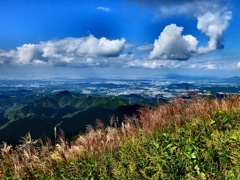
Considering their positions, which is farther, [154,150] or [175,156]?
[154,150]

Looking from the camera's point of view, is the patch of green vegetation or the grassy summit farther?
the grassy summit

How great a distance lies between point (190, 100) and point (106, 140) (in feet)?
10.9

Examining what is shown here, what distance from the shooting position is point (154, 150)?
753 centimetres

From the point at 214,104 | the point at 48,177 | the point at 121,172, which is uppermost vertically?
the point at 214,104

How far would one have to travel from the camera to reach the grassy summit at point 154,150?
21.7 feet

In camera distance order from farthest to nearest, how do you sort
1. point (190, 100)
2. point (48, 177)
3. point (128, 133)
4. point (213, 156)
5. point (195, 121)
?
point (190, 100) → point (128, 133) → point (195, 121) → point (48, 177) → point (213, 156)

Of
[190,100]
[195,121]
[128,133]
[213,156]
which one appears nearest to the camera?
[213,156]

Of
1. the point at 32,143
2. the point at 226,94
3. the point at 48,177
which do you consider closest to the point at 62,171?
the point at 48,177

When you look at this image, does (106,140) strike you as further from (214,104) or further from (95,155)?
(214,104)

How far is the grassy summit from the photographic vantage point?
6.61 m

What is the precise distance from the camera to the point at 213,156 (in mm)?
6812

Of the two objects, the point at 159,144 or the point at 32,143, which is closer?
the point at 159,144

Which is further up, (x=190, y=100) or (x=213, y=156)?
(x=190, y=100)

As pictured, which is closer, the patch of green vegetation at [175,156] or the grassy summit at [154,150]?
the patch of green vegetation at [175,156]
